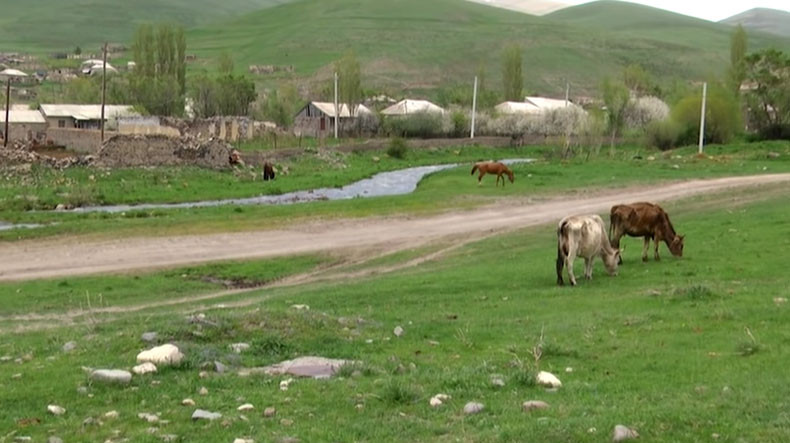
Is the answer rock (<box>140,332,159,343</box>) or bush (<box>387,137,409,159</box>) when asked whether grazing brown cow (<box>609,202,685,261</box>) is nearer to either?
rock (<box>140,332,159,343</box>)

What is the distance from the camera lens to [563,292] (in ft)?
64.4

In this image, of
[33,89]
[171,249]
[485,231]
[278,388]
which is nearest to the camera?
[278,388]

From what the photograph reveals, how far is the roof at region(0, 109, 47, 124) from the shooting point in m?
86.8

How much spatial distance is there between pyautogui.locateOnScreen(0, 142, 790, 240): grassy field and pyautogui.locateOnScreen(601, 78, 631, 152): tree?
2108 centimetres

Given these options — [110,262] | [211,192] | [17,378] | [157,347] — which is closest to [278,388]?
[157,347]

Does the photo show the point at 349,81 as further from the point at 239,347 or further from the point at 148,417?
the point at 148,417

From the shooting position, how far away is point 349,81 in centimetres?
11006

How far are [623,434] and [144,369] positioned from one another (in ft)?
19.2

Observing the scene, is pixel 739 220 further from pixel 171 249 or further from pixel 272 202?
pixel 272 202

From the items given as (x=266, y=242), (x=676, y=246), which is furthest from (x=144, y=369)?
(x=266, y=242)

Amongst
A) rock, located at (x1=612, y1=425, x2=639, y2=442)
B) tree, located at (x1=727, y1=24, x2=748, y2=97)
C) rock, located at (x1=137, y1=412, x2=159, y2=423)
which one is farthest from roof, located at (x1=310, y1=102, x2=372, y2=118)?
rock, located at (x1=612, y1=425, x2=639, y2=442)

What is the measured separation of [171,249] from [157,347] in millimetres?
20484

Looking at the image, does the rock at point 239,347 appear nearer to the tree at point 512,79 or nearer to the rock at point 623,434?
the rock at point 623,434

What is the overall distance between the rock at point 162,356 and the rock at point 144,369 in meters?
0.15
